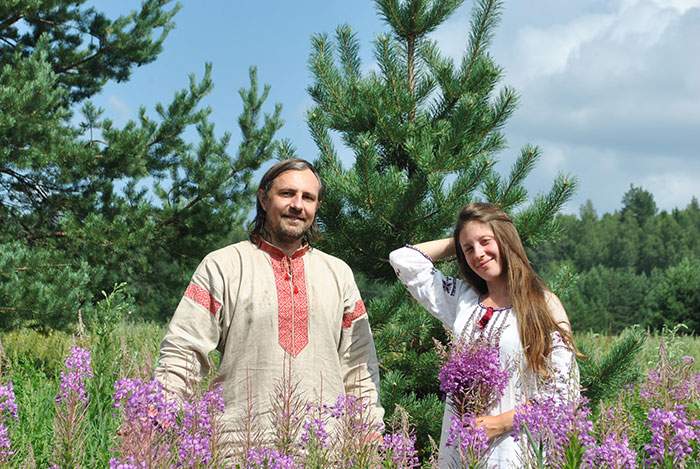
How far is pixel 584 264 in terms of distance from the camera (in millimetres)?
74938

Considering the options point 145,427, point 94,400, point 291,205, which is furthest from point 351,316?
point 94,400

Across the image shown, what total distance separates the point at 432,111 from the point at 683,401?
11.3 ft

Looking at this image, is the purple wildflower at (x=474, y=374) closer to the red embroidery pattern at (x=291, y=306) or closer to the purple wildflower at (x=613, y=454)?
the purple wildflower at (x=613, y=454)

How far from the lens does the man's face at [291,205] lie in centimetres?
275

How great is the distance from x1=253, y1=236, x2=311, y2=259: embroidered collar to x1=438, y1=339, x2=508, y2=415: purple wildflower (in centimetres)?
112

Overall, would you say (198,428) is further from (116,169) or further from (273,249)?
(116,169)

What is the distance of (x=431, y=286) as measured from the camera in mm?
3016

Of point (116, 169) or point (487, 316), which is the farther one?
point (116, 169)

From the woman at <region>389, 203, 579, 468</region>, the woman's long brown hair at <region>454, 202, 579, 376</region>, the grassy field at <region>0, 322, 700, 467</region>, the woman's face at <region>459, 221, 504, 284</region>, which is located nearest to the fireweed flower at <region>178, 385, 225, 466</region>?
the grassy field at <region>0, 322, 700, 467</region>

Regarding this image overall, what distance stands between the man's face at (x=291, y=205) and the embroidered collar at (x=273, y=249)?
→ 1.2 inches

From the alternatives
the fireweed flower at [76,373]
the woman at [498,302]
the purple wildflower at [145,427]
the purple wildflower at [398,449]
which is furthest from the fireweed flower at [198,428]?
the woman at [498,302]

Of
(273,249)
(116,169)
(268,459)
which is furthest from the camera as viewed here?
(116,169)

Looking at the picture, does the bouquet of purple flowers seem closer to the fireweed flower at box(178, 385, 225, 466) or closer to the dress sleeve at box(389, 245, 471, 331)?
the fireweed flower at box(178, 385, 225, 466)

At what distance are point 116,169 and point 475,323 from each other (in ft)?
25.4
